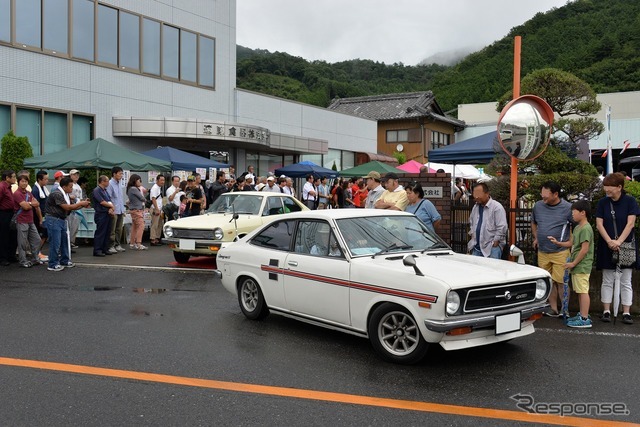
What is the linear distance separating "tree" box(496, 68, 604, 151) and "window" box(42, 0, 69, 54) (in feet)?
47.7

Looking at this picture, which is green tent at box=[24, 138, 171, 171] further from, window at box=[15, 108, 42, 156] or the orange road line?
the orange road line

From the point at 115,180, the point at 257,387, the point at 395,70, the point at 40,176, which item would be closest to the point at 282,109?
the point at 115,180

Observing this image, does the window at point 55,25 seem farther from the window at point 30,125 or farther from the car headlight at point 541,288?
the car headlight at point 541,288

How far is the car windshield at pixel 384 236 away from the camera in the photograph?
5863mm

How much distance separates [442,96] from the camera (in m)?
57.9

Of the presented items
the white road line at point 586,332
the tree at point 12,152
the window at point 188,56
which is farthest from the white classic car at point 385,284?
the window at point 188,56

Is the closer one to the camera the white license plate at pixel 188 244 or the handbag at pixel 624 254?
the handbag at pixel 624 254

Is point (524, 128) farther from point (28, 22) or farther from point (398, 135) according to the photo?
point (398, 135)

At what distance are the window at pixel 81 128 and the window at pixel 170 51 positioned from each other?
3.83 metres

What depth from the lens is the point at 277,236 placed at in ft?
22.1

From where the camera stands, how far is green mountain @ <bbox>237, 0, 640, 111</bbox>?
44969 millimetres

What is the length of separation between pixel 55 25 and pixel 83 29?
968mm

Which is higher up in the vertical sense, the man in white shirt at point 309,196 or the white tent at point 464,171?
the white tent at point 464,171

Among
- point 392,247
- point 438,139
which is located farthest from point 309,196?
point 438,139
